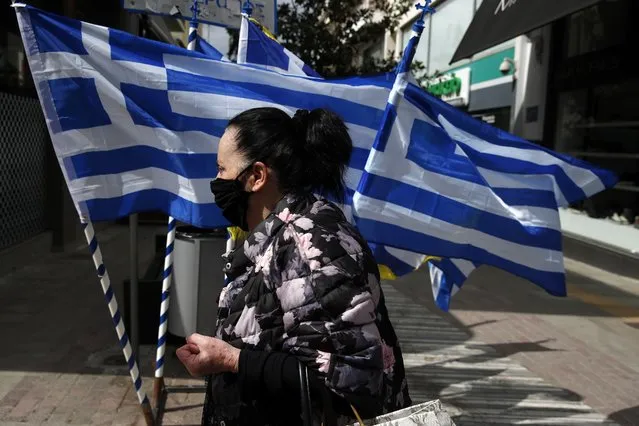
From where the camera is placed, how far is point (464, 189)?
396 cm

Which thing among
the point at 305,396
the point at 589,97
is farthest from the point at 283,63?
the point at 589,97

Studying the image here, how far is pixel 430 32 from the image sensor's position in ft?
63.6

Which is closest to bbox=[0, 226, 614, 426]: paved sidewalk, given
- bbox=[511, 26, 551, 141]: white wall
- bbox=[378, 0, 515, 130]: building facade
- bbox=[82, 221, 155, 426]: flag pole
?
bbox=[82, 221, 155, 426]: flag pole

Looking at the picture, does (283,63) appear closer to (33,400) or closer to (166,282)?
(166,282)

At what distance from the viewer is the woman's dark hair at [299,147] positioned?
1.97 meters

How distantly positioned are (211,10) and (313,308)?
3.25 m

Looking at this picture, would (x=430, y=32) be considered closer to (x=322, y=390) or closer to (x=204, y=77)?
(x=204, y=77)

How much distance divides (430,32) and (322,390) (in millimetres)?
18893

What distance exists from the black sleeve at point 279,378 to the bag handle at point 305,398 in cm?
1

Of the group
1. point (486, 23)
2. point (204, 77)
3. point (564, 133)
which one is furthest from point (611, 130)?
point (204, 77)

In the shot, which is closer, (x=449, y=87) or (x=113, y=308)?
(x=113, y=308)

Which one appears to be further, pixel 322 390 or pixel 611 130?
pixel 611 130

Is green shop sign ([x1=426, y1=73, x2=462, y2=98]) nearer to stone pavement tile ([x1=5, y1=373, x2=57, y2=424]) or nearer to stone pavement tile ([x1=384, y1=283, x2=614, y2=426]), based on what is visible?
stone pavement tile ([x1=384, y1=283, x2=614, y2=426])

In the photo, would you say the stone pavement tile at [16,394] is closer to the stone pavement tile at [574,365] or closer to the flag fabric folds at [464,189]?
the flag fabric folds at [464,189]
